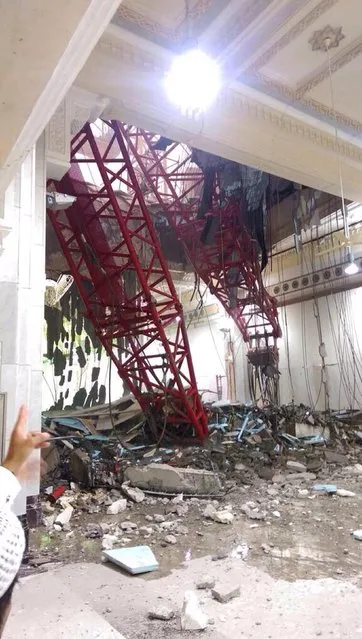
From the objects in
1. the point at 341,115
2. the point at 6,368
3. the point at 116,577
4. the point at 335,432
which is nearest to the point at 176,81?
the point at 341,115

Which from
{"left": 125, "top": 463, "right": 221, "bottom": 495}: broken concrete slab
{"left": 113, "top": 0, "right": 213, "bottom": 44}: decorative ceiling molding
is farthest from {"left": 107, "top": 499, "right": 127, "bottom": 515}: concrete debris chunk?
{"left": 113, "top": 0, "right": 213, "bottom": 44}: decorative ceiling molding

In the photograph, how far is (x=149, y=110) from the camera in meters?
4.28

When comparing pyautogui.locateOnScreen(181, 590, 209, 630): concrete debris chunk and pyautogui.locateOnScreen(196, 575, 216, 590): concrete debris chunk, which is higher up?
pyautogui.locateOnScreen(181, 590, 209, 630): concrete debris chunk

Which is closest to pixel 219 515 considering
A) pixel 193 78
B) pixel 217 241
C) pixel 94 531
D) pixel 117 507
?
pixel 117 507

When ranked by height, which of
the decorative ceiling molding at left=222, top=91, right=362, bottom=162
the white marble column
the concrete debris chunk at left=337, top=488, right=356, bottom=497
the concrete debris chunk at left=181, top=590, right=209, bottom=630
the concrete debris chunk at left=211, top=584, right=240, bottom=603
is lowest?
the concrete debris chunk at left=337, top=488, right=356, bottom=497

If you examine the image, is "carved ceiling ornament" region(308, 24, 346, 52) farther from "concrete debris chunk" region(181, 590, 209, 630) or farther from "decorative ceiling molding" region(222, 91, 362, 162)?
"concrete debris chunk" region(181, 590, 209, 630)

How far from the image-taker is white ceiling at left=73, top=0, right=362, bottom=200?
354 cm

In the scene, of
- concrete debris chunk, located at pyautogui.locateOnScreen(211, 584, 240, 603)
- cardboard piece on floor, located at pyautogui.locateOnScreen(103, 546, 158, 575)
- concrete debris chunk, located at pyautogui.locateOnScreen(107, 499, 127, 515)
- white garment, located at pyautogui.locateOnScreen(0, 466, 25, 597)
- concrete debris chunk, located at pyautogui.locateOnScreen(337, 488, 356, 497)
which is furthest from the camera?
concrete debris chunk, located at pyautogui.locateOnScreen(337, 488, 356, 497)

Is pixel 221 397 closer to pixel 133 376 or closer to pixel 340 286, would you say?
pixel 340 286

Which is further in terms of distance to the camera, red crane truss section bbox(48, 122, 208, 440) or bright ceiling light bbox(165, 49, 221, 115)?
red crane truss section bbox(48, 122, 208, 440)

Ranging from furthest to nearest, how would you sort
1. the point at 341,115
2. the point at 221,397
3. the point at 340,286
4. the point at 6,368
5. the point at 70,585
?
the point at 221,397 < the point at 340,286 < the point at 341,115 < the point at 6,368 < the point at 70,585

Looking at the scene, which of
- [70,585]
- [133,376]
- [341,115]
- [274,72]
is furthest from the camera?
[133,376]

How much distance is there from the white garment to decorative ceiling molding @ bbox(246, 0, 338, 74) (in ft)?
13.6

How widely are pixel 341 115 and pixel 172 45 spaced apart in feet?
7.65
